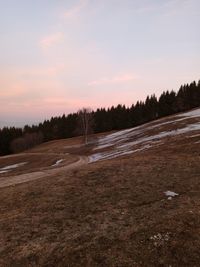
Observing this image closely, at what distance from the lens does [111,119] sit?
13338cm

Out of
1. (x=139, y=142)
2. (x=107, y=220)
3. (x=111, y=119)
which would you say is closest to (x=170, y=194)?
(x=107, y=220)

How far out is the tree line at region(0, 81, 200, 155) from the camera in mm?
116188

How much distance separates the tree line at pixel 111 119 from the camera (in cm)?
11619

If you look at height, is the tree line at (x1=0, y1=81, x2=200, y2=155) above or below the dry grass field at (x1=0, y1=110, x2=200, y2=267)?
above

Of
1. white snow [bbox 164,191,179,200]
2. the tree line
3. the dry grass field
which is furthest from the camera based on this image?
the tree line

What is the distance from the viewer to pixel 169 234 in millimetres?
12391

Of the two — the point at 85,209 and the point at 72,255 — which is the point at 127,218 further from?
the point at 72,255

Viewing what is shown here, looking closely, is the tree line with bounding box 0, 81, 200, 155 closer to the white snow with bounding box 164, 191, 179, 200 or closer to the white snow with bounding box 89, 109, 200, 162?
the white snow with bounding box 89, 109, 200, 162

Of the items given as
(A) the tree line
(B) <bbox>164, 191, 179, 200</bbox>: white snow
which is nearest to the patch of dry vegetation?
(B) <bbox>164, 191, 179, 200</bbox>: white snow

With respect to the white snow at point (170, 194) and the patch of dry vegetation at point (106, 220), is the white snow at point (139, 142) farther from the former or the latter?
the white snow at point (170, 194)

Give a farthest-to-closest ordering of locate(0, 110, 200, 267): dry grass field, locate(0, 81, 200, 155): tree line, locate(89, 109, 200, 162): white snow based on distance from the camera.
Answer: locate(0, 81, 200, 155): tree line < locate(89, 109, 200, 162): white snow < locate(0, 110, 200, 267): dry grass field

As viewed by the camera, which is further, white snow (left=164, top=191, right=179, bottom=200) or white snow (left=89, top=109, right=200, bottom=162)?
white snow (left=89, top=109, right=200, bottom=162)

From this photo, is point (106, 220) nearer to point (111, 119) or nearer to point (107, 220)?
point (107, 220)

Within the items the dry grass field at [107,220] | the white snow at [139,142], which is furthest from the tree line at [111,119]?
the dry grass field at [107,220]
